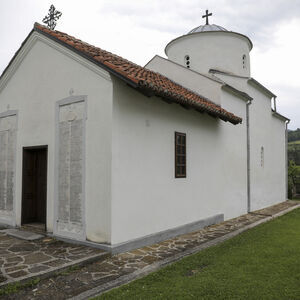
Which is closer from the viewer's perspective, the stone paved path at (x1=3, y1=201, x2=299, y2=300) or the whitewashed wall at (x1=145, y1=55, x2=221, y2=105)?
the stone paved path at (x1=3, y1=201, x2=299, y2=300)

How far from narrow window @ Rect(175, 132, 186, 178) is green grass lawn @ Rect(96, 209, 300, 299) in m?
2.19

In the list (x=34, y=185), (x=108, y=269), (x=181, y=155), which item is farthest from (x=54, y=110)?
(x=108, y=269)

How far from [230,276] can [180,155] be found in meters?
3.82

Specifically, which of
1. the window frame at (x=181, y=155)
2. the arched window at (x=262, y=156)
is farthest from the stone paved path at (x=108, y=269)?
the arched window at (x=262, y=156)

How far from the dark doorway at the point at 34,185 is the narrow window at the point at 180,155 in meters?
3.57

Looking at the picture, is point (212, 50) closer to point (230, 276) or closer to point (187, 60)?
point (187, 60)

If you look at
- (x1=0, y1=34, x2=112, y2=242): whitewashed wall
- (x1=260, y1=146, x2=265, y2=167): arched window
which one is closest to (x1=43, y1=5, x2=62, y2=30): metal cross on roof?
(x1=0, y1=34, x2=112, y2=242): whitewashed wall

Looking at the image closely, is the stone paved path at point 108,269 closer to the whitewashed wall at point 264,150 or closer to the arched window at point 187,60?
the whitewashed wall at point 264,150

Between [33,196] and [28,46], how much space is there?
13.7 feet

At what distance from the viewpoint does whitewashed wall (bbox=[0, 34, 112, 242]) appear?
622 cm

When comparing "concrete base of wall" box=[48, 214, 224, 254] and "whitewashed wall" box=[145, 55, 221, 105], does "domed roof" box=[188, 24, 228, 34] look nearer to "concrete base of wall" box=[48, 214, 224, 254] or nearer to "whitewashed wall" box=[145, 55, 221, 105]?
"whitewashed wall" box=[145, 55, 221, 105]

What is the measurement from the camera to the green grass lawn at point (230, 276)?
4.24 metres

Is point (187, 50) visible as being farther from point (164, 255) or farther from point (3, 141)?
point (164, 255)

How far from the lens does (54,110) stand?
24.0ft
